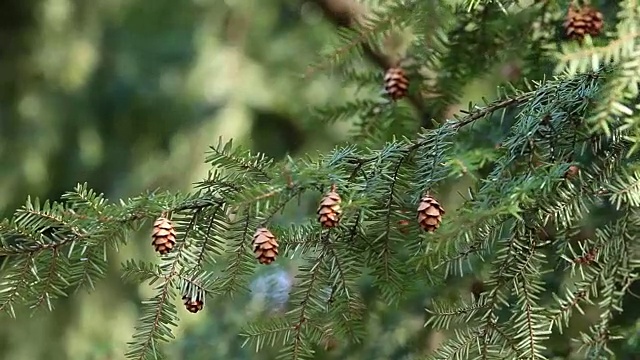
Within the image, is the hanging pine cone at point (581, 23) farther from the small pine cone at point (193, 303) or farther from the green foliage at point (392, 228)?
the small pine cone at point (193, 303)

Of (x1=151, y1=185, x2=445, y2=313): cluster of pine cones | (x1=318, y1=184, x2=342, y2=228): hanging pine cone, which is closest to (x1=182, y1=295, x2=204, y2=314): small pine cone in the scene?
(x1=151, y1=185, x2=445, y2=313): cluster of pine cones

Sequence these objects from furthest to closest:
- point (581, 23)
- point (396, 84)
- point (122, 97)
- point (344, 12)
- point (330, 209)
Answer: point (122, 97), point (344, 12), point (396, 84), point (581, 23), point (330, 209)

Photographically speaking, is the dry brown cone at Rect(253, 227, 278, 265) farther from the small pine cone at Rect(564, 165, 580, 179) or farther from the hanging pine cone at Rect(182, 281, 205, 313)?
the small pine cone at Rect(564, 165, 580, 179)

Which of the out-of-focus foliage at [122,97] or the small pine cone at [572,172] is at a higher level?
the out-of-focus foliage at [122,97]

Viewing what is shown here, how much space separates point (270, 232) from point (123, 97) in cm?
121

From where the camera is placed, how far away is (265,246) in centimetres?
54

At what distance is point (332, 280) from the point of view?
0.58 meters

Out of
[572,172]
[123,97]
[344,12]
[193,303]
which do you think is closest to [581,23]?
[572,172]

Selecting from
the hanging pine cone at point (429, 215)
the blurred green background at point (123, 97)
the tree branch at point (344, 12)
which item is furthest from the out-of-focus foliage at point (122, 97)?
the hanging pine cone at point (429, 215)

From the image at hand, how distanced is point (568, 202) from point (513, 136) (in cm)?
7

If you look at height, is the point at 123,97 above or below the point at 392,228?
above

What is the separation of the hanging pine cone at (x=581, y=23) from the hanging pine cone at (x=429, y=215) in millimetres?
210

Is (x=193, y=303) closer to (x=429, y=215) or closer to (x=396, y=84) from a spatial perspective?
(x=429, y=215)

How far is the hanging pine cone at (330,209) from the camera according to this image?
0.49 m
